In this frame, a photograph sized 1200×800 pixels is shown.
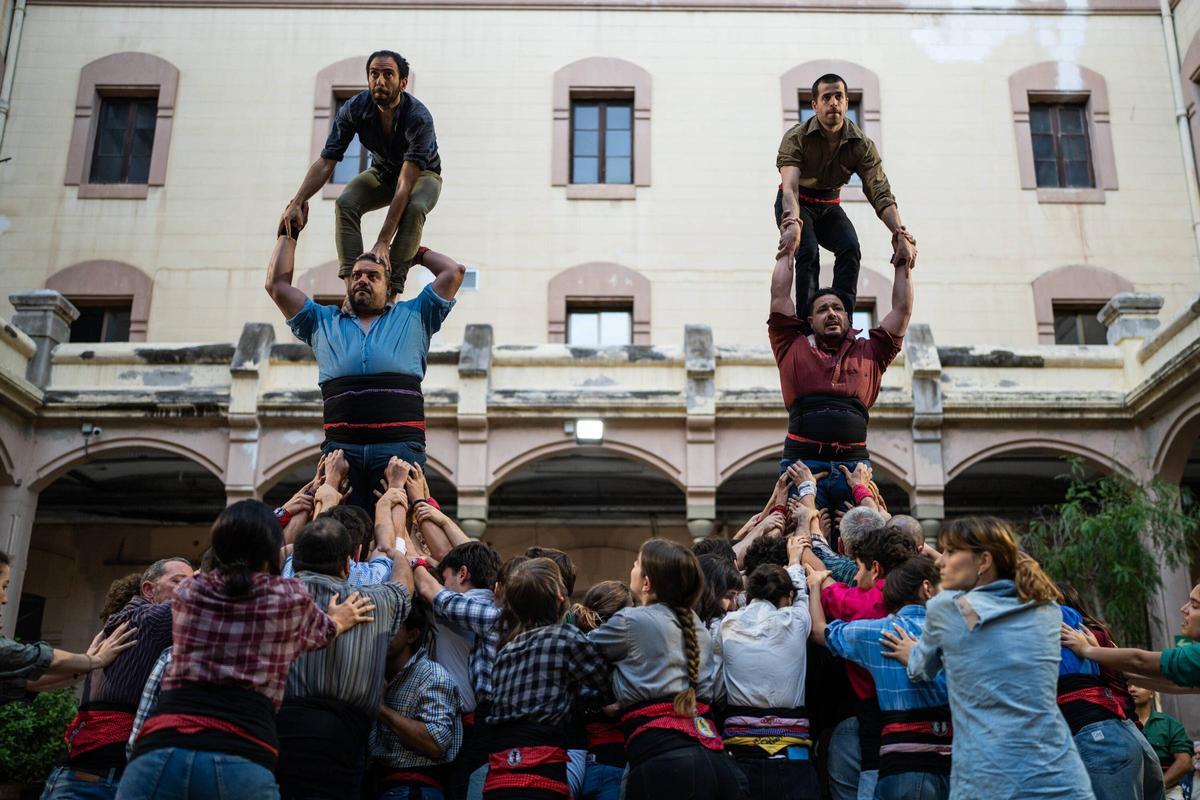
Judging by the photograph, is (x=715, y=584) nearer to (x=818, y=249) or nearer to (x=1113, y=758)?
(x=1113, y=758)

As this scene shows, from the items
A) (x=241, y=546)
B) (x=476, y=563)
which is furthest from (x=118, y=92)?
(x=241, y=546)

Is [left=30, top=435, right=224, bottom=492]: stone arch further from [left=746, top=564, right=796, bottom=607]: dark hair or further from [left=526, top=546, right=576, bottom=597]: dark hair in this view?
[left=746, top=564, right=796, bottom=607]: dark hair

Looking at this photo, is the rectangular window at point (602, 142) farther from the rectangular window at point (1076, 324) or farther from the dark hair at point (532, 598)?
the dark hair at point (532, 598)

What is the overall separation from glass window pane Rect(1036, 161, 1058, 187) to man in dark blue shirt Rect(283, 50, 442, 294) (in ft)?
48.4

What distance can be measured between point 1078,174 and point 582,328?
8.62m

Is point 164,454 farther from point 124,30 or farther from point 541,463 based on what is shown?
point 124,30

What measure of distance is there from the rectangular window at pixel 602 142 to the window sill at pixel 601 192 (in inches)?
9.5

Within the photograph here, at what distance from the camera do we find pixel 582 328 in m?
18.3

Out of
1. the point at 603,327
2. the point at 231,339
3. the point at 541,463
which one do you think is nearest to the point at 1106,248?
the point at 603,327

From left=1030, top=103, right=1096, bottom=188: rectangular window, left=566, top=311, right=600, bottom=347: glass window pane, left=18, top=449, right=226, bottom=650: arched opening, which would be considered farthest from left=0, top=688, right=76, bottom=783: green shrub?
left=1030, top=103, right=1096, bottom=188: rectangular window

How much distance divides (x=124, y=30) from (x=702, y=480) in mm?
12775

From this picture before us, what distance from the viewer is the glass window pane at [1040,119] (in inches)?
755

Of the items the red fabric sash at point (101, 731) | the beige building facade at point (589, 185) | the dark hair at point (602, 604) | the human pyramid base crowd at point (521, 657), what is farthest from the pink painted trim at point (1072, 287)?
the red fabric sash at point (101, 731)

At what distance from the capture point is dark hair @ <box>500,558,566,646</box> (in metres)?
4.78
